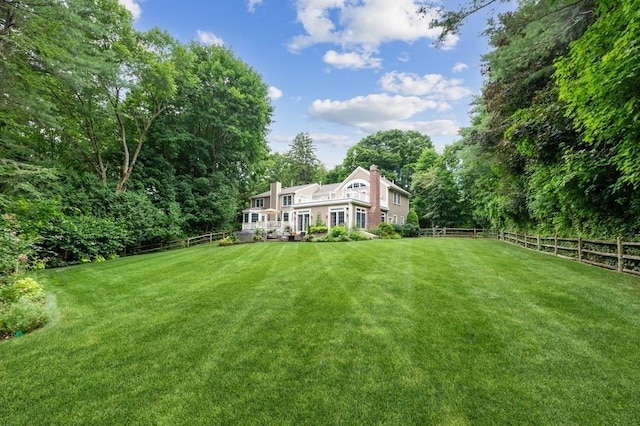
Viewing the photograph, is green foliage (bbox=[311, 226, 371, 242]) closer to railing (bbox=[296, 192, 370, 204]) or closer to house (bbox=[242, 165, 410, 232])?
house (bbox=[242, 165, 410, 232])

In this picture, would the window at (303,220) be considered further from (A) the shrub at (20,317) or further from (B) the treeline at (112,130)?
(A) the shrub at (20,317)

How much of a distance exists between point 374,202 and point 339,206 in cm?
356

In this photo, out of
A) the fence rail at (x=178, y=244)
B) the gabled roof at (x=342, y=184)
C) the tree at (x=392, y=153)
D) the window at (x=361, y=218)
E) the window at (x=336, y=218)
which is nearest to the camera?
the fence rail at (x=178, y=244)

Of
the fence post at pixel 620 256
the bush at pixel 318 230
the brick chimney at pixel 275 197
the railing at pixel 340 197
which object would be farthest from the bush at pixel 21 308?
the brick chimney at pixel 275 197

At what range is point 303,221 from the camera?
24.8 meters

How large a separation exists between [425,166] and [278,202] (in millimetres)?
17317

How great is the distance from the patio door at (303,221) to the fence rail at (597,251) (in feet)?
52.7

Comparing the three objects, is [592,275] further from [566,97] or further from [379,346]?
[379,346]

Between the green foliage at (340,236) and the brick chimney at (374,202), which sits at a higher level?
the brick chimney at (374,202)

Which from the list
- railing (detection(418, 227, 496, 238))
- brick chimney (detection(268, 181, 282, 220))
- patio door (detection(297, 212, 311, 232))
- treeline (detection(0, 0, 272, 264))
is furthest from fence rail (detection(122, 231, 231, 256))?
railing (detection(418, 227, 496, 238))

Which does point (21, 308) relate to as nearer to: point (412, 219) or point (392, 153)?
point (412, 219)

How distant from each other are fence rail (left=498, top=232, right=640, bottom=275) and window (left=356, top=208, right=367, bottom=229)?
40.5ft

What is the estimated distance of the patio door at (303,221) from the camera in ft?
80.4

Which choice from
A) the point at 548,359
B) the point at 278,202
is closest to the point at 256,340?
the point at 548,359
